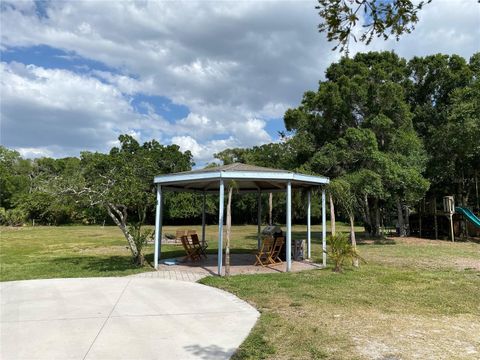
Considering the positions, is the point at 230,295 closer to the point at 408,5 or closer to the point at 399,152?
the point at 408,5

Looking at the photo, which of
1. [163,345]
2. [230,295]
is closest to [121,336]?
[163,345]

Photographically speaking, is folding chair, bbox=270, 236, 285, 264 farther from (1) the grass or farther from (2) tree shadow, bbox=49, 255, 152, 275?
(2) tree shadow, bbox=49, 255, 152, 275

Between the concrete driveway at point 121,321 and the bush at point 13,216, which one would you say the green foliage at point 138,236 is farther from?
the bush at point 13,216

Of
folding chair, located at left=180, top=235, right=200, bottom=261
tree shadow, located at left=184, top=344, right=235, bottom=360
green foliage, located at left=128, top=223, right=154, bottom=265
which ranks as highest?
green foliage, located at left=128, top=223, right=154, bottom=265

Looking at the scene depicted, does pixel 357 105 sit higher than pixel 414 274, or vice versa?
pixel 357 105

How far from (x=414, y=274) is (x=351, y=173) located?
373 inches

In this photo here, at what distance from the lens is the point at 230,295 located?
737cm

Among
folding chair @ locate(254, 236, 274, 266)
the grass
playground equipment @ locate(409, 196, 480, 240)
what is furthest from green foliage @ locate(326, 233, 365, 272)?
playground equipment @ locate(409, 196, 480, 240)

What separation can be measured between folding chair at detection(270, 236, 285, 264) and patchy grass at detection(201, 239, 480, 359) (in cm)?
147

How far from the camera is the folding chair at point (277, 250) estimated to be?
11156 millimetres

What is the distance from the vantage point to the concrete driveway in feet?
14.6

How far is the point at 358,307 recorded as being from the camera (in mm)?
6453

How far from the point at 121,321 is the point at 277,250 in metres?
6.78

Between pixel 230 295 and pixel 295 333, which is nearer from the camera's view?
pixel 295 333
